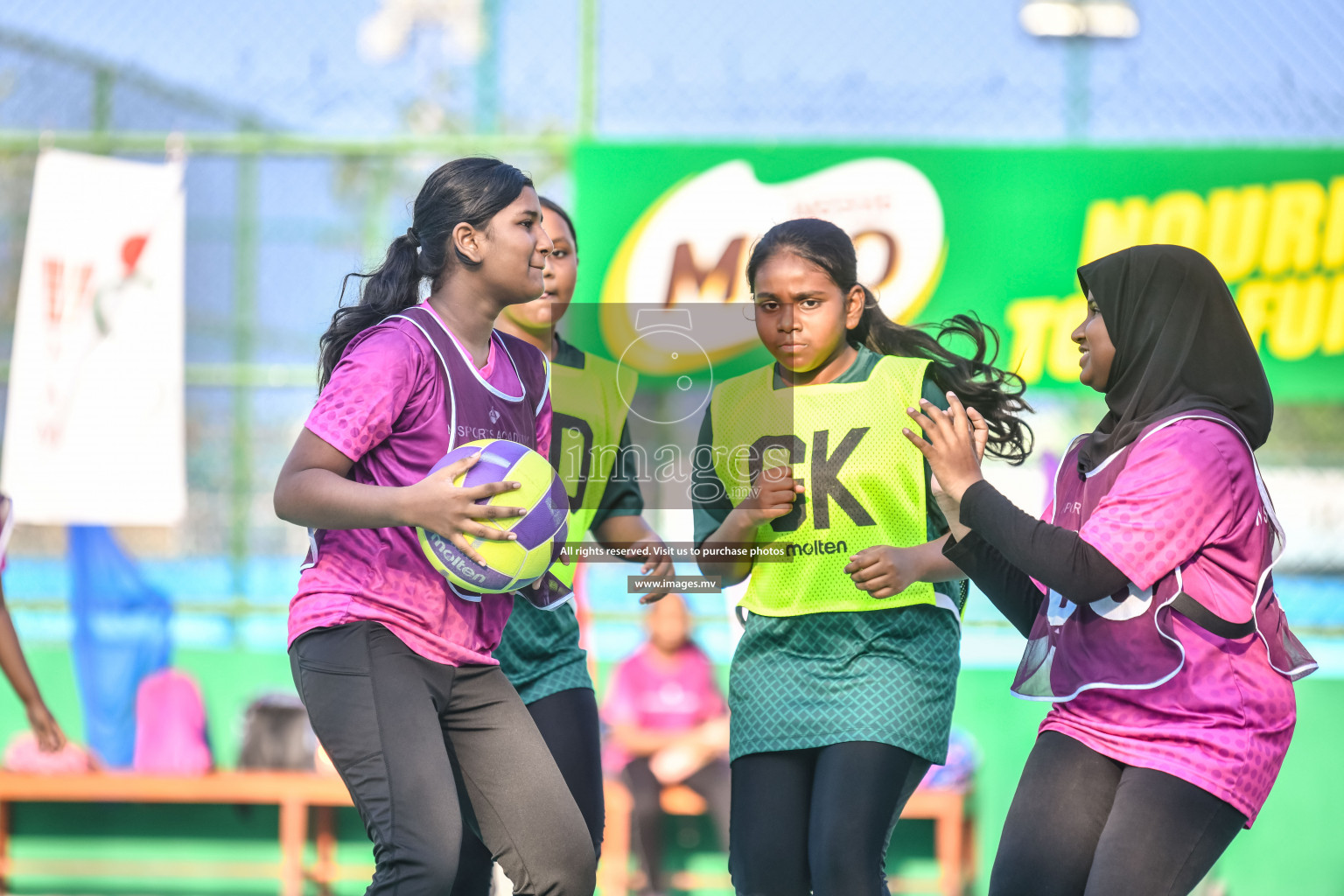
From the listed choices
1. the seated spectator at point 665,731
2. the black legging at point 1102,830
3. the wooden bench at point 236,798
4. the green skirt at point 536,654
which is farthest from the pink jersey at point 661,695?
the black legging at point 1102,830

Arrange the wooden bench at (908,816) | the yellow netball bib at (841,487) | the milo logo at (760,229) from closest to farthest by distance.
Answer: the yellow netball bib at (841,487)
the wooden bench at (908,816)
the milo logo at (760,229)

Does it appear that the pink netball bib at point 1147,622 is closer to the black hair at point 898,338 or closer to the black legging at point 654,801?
the black hair at point 898,338

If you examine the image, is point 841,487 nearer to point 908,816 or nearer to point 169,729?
point 908,816

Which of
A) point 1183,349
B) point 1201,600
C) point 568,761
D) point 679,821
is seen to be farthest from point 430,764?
point 679,821

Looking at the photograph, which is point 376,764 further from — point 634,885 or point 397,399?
point 634,885

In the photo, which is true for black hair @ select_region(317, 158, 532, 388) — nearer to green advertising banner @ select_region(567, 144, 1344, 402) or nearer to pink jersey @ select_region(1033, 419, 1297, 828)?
pink jersey @ select_region(1033, 419, 1297, 828)

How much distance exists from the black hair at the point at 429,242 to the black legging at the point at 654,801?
10.8ft

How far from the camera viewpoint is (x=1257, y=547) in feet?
8.46

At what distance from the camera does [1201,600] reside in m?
2.51

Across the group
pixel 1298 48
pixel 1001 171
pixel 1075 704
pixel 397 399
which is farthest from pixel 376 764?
pixel 1298 48

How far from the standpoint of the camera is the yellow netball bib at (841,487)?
3.04 m

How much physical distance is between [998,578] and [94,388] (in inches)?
186

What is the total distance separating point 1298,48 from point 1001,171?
1550 mm

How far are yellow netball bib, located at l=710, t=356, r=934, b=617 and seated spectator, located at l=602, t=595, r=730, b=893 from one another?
8.97 feet
